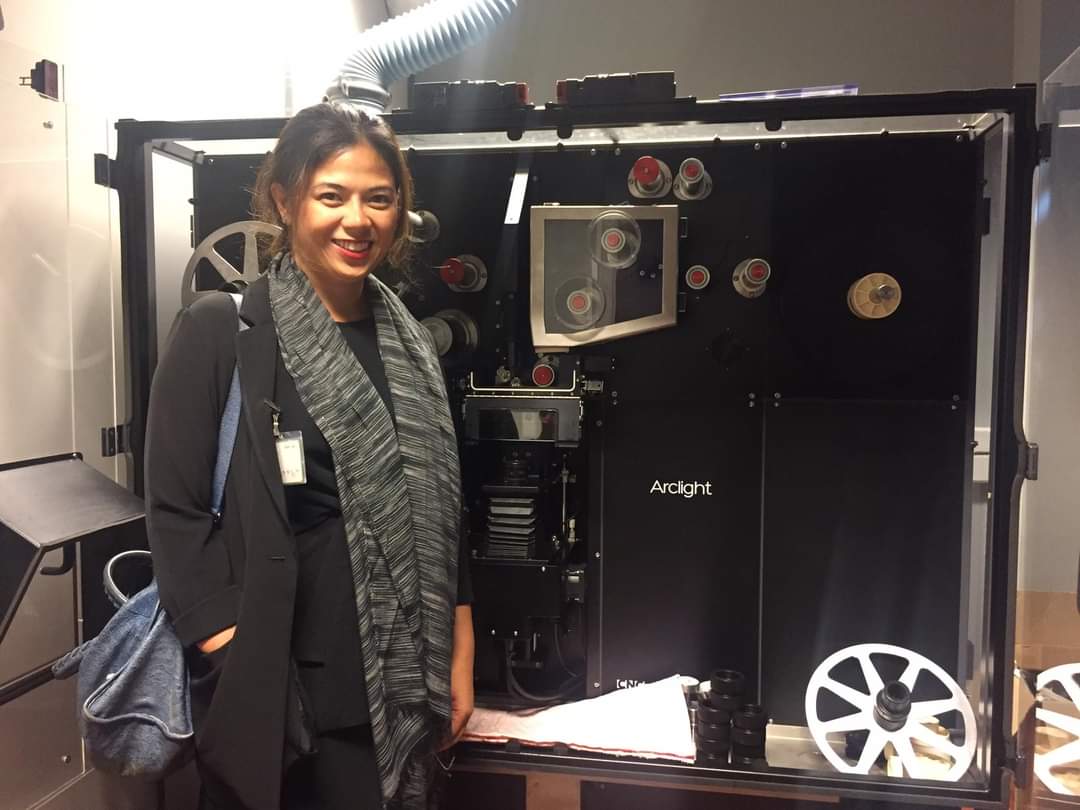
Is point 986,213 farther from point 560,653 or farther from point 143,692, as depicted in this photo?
point 143,692

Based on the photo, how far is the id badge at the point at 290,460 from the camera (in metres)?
1.09

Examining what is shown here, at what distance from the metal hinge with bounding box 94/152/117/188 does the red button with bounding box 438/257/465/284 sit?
29.3 inches

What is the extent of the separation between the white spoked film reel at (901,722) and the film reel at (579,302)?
95cm

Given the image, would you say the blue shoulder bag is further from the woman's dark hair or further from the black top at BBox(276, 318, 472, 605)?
the woman's dark hair

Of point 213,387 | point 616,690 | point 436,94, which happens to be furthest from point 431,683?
point 436,94

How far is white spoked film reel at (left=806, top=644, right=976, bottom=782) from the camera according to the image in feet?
5.18

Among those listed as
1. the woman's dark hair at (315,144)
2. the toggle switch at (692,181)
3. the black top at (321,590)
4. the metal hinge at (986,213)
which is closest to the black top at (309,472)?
the black top at (321,590)

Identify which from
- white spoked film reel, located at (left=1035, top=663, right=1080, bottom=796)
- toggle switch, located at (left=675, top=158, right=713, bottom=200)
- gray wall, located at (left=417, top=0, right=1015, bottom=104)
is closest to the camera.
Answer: white spoked film reel, located at (left=1035, top=663, right=1080, bottom=796)

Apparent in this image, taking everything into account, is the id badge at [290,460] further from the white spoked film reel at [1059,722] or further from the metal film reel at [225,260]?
the white spoked film reel at [1059,722]

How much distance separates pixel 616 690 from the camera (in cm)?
185

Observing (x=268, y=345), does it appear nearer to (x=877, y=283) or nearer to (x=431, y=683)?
(x=431, y=683)

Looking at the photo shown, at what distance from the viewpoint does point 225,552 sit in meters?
1.08

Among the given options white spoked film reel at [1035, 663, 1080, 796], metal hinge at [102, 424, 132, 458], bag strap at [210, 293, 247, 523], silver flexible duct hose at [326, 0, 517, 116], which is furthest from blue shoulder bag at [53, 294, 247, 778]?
white spoked film reel at [1035, 663, 1080, 796]

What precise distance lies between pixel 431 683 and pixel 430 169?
1.26m
